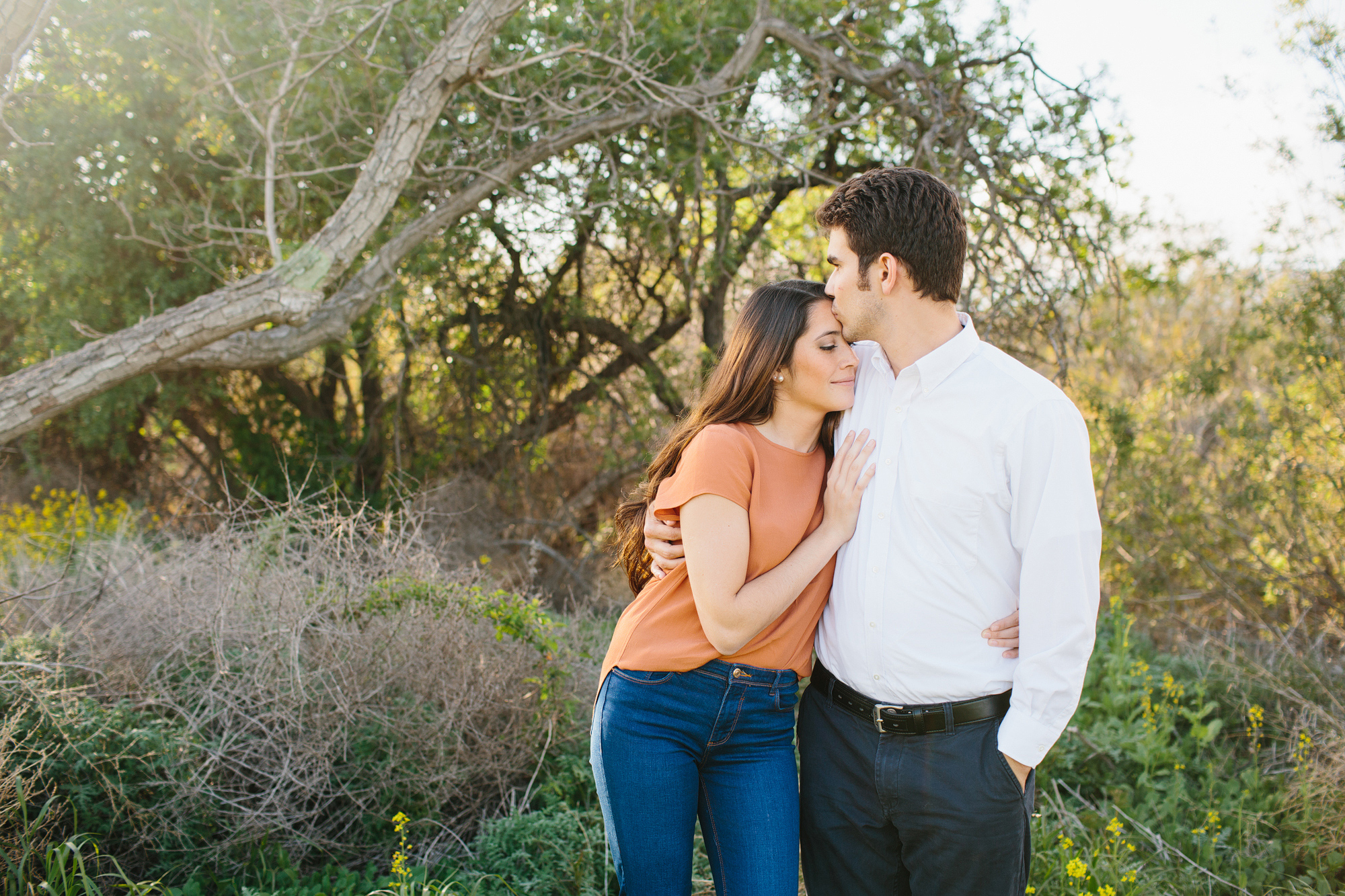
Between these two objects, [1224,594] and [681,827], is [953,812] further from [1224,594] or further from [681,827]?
[1224,594]

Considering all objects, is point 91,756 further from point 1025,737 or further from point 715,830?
point 1025,737

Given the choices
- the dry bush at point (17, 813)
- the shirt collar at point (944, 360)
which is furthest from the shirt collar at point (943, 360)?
the dry bush at point (17, 813)

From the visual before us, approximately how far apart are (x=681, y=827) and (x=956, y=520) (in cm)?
97

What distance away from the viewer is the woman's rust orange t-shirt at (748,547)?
1952mm

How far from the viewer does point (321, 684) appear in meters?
3.31

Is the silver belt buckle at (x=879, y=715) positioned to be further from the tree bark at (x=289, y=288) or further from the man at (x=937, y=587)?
the tree bark at (x=289, y=288)

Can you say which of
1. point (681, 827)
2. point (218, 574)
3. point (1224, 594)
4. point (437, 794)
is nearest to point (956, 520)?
point (681, 827)

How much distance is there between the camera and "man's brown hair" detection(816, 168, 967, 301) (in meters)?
1.87

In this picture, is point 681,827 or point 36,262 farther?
point 36,262

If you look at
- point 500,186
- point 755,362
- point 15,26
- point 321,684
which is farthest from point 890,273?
point 500,186

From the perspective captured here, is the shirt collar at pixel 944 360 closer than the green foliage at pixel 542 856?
Yes

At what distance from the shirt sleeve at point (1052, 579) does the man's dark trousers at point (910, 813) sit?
0.34 ft

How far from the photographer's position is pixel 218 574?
3814 mm

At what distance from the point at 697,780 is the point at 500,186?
452 centimetres
